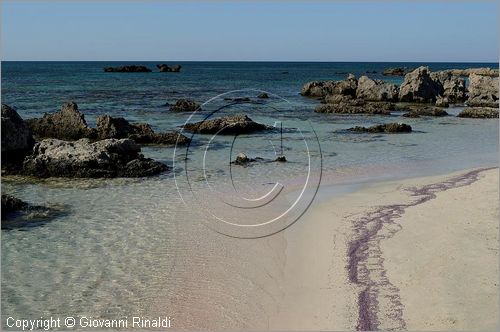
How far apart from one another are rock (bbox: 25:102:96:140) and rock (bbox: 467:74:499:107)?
31486mm

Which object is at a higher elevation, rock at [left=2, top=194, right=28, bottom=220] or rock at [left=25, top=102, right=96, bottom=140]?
rock at [left=25, top=102, right=96, bottom=140]

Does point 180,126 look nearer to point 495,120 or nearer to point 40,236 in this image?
point 40,236

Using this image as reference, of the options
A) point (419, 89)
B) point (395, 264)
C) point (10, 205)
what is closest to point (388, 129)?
point (395, 264)

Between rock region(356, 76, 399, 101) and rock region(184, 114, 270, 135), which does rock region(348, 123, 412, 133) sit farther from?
rock region(356, 76, 399, 101)

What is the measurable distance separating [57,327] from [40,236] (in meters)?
3.55

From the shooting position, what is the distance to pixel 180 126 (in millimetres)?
26391

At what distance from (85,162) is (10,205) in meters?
3.85

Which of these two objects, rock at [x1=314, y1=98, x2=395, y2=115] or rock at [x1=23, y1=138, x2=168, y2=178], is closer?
rock at [x1=23, y1=138, x2=168, y2=178]

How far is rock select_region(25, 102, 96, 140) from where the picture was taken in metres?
21.3

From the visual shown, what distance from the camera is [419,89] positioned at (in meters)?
43.1

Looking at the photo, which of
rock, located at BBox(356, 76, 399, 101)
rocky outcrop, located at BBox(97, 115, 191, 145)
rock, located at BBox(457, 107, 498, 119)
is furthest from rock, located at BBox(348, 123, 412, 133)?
rock, located at BBox(356, 76, 399, 101)

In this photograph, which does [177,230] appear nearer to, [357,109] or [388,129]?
[388,129]

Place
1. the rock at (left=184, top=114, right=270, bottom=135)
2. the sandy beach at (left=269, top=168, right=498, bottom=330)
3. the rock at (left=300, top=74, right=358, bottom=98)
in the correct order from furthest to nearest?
the rock at (left=300, top=74, right=358, bottom=98), the rock at (left=184, top=114, right=270, bottom=135), the sandy beach at (left=269, top=168, right=498, bottom=330)

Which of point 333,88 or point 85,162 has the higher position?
point 333,88
